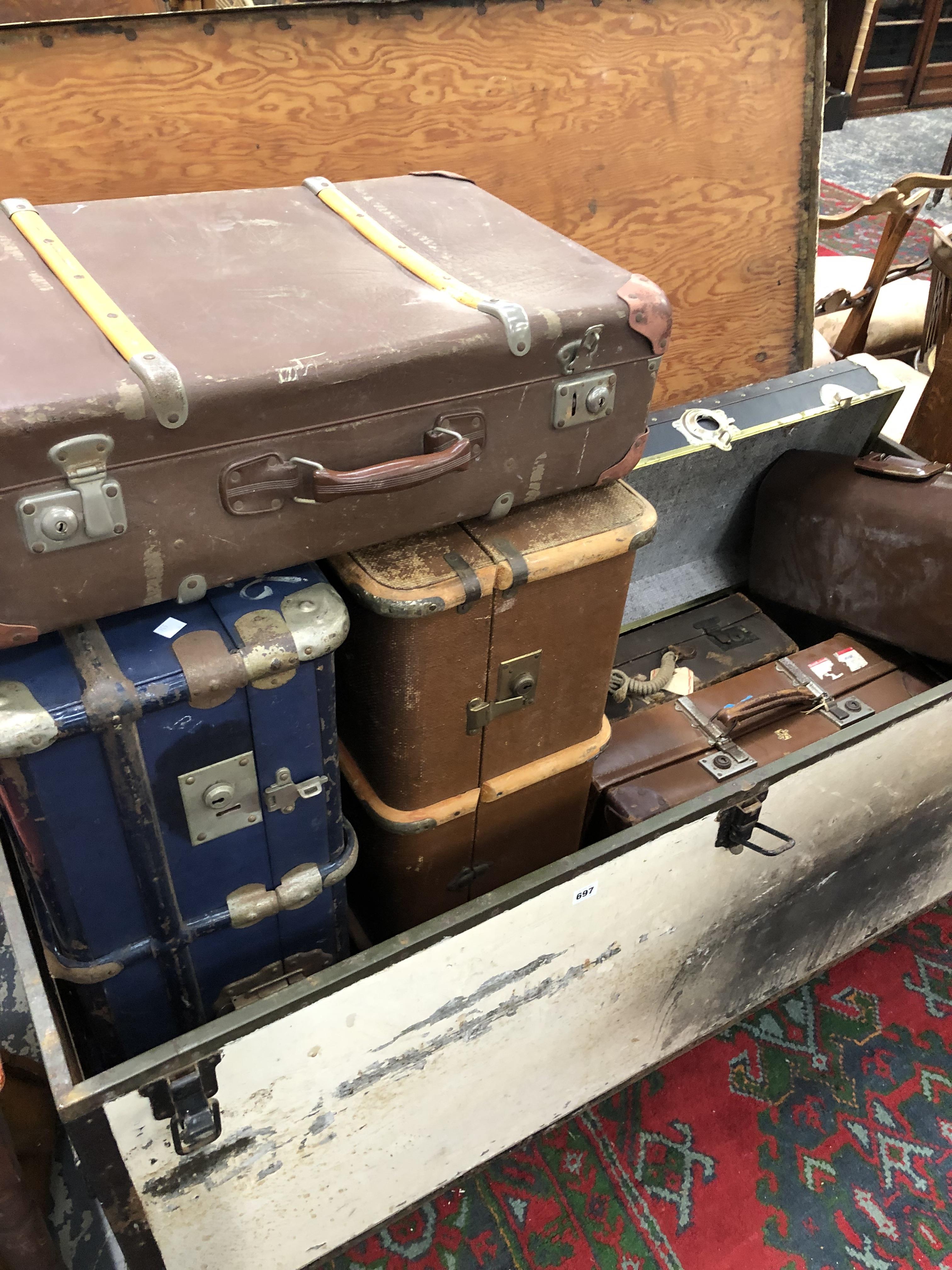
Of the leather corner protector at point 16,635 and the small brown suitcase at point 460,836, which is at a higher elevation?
the leather corner protector at point 16,635

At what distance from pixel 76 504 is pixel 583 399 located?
0.62 m

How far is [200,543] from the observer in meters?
1.04

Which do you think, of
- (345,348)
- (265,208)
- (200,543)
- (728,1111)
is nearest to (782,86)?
(265,208)

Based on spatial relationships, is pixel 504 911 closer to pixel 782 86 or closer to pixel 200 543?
pixel 200 543

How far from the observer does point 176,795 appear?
1112 mm

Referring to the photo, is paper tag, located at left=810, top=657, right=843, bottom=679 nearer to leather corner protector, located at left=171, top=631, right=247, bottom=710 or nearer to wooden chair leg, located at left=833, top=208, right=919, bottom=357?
leather corner protector, located at left=171, top=631, right=247, bottom=710

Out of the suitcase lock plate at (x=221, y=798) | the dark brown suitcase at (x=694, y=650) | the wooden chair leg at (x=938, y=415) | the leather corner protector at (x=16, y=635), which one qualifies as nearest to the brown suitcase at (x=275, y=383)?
the leather corner protector at (x=16, y=635)

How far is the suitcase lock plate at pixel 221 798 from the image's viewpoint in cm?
112

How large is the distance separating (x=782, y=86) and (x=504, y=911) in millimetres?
2062

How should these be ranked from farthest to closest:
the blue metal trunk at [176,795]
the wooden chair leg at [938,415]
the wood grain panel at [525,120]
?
1. the wooden chair leg at [938,415]
2. the wood grain panel at [525,120]
3. the blue metal trunk at [176,795]

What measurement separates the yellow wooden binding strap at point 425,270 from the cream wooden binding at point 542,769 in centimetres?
68

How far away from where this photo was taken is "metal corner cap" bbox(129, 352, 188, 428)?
91cm

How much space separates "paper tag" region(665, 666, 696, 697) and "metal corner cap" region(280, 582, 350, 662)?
1149mm

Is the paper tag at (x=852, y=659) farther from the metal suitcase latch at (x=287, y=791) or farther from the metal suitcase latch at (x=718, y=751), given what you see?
the metal suitcase latch at (x=287, y=791)
